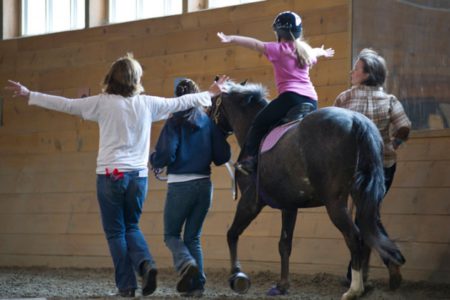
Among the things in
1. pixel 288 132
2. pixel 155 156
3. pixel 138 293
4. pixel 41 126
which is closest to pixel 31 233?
pixel 41 126

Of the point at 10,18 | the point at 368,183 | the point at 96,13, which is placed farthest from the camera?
the point at 10,18

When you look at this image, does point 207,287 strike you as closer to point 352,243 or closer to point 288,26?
point 352,243

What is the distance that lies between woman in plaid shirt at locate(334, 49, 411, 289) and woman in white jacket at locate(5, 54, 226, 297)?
0.95 metres

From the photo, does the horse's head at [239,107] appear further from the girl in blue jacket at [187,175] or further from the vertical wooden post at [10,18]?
the vertical wooden post at [10,18]

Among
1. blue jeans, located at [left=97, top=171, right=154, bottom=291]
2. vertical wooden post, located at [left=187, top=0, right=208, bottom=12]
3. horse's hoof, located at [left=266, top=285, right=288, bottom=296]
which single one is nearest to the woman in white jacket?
blue jeans, located at [left=97, top=171, right=154, bottom=291]

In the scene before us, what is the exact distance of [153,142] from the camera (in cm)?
746

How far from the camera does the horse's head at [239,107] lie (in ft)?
18.0

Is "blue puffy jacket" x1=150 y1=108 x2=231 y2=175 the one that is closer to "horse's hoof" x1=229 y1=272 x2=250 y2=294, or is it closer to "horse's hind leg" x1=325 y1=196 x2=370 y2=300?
"horse's hoof" x1=229 y1=272 x2=250 y2=294

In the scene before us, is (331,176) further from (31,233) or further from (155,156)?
(31,233)

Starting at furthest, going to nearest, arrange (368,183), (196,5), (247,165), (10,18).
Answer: (10,18), (196,5), (247,165), (368,183)

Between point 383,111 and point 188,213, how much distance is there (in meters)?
1.42

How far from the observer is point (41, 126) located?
8.25m

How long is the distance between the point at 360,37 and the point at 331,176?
195 cm

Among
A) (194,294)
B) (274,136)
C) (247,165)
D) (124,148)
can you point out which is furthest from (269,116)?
(194,294)
